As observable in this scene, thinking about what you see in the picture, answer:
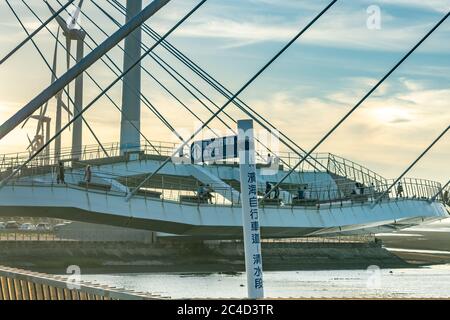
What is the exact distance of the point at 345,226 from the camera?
148 feet

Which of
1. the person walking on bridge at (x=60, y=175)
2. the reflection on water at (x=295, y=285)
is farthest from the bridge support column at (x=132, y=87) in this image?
the person walking on bridge at (x=60, y=175)

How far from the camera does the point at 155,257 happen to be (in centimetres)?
5853

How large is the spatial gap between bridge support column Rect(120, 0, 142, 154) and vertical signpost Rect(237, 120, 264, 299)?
4120 centimetres

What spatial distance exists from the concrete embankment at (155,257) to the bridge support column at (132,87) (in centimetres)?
902

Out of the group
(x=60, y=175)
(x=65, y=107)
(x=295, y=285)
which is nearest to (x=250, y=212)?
(x=60, y=175)

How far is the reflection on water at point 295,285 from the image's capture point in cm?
3822

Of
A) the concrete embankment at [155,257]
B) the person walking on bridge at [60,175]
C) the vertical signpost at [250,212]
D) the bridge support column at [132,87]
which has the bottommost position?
the vertical signpost at [250,212]

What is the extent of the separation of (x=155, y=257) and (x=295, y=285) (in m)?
16.7

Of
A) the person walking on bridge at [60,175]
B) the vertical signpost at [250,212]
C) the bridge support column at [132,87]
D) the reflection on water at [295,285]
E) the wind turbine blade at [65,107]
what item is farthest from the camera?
the wind turbine blade at [65,107]

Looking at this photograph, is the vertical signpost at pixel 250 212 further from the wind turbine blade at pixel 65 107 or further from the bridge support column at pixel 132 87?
the wind turbine blade at pixel 65 107
